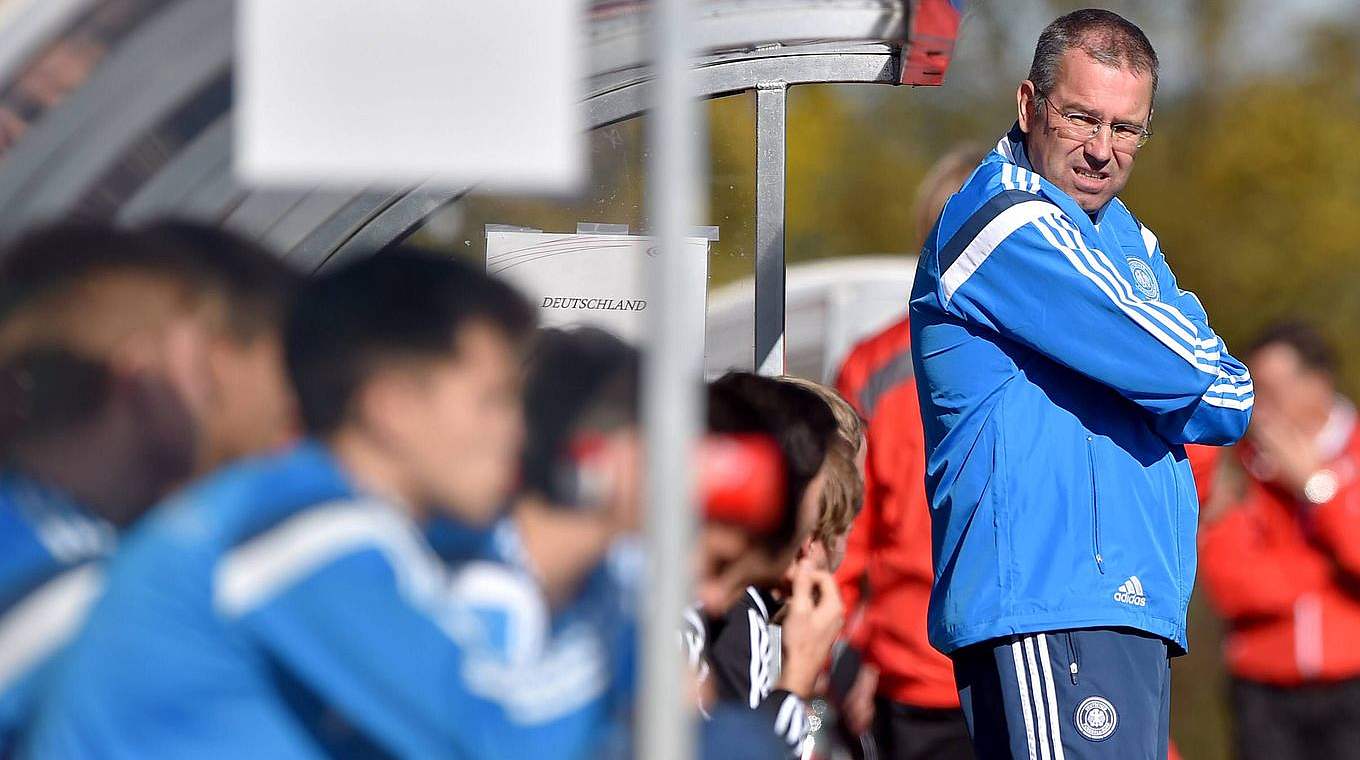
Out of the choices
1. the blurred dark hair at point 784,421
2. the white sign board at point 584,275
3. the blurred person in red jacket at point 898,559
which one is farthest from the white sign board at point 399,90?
the blurred person in red jacket at point 898,559

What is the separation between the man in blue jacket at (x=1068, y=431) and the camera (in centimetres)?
267

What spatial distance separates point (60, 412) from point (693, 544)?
593 mm

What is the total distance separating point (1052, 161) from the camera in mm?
2863

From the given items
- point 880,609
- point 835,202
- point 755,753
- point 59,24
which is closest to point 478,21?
point 59,24

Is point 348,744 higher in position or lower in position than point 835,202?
lower

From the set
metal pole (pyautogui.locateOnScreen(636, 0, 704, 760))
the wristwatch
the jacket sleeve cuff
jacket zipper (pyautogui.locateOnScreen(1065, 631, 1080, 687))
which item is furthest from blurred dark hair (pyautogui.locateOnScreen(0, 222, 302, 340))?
the wristwatch

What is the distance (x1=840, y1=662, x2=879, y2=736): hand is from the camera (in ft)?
14.5

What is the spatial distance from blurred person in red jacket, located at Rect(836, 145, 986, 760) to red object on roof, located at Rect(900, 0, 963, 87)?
916 millimetres

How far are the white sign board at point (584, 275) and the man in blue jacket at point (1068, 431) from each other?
0.50 meters

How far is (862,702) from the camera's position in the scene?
445 cm

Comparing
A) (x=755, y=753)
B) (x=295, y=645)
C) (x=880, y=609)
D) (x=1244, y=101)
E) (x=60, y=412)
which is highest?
(x=1244, y=101)

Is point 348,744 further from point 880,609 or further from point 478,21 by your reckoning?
point 880,609

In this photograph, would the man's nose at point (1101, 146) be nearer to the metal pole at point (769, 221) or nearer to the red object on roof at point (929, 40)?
the red object on roof at point (929, 40)

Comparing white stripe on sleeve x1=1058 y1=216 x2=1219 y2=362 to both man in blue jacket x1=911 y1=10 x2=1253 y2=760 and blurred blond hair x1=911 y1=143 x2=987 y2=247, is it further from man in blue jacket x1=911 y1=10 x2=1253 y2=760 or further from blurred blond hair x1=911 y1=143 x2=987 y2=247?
blurred blond hair x1=911 y1=143 x2=987 y2=247
